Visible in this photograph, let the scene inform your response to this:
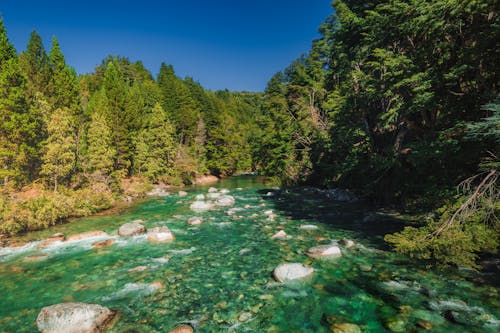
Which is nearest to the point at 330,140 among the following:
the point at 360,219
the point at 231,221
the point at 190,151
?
the point at 360,219

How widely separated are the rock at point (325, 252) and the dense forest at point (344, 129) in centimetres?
209

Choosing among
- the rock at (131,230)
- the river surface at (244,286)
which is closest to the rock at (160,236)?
the river surface at (244,286)

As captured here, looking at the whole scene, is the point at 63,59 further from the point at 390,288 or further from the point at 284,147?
the point at 390,288

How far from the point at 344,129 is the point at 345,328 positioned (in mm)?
15860

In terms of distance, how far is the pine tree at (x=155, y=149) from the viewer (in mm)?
34719

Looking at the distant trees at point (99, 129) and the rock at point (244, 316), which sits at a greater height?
the distant trees at point (99, 129)

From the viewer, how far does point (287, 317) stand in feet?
19.6

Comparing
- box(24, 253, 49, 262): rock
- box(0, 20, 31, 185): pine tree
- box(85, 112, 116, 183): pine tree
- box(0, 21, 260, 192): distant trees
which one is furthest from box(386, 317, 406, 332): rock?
box(0, 20, 31, 185): pine tree

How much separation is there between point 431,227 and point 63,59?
155 ft

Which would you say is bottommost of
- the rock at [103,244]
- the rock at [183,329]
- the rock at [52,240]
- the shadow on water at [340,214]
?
the shadow on water at [340,214]

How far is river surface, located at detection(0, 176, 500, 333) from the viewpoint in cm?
576

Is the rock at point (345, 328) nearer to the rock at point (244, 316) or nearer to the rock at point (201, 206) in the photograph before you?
the rock at point (244, 316)

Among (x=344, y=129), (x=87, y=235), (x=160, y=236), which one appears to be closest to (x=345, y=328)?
(x=160, y=236)

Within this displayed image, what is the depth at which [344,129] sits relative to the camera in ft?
63.1
